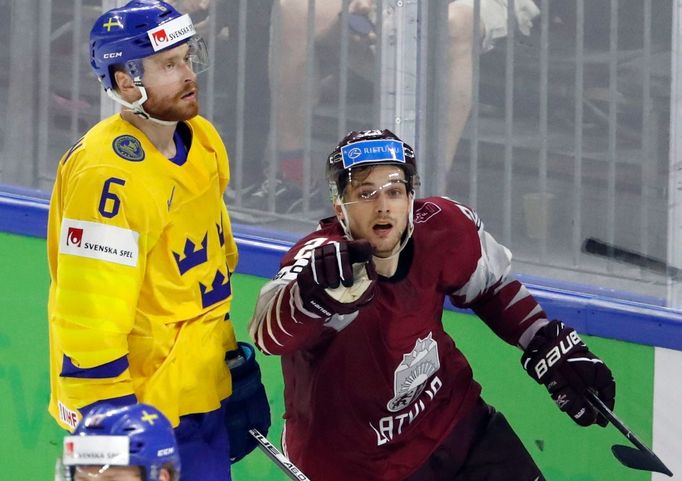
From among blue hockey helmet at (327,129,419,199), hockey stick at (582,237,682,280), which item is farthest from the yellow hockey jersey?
hockey stick at (582,237,682,280)

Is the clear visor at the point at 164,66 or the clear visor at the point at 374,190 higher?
the clear visor at the point at 164,66

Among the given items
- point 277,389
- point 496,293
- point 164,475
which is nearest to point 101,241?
point 164,475

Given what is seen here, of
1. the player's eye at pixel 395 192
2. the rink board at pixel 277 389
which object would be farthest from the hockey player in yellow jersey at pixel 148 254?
the rink board at pixel 277 389

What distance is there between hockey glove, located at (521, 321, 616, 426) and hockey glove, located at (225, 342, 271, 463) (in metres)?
0.61

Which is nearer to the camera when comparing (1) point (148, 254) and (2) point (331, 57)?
(1) point (148, 254)

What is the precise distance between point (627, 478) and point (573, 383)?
69 centimetres

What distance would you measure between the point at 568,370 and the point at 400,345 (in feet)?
1.34

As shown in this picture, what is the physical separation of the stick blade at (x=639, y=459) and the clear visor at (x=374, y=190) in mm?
858

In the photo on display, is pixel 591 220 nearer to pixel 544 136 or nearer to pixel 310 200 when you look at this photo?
pixel 544 136

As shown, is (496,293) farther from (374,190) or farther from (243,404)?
(243,404)

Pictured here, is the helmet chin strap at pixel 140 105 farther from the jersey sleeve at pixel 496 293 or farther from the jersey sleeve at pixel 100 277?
the jersey sleeve at pixel 496 293

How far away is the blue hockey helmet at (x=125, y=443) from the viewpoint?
2.52 metres

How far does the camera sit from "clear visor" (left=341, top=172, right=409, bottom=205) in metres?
3.23

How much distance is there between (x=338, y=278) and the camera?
3.01 metres
